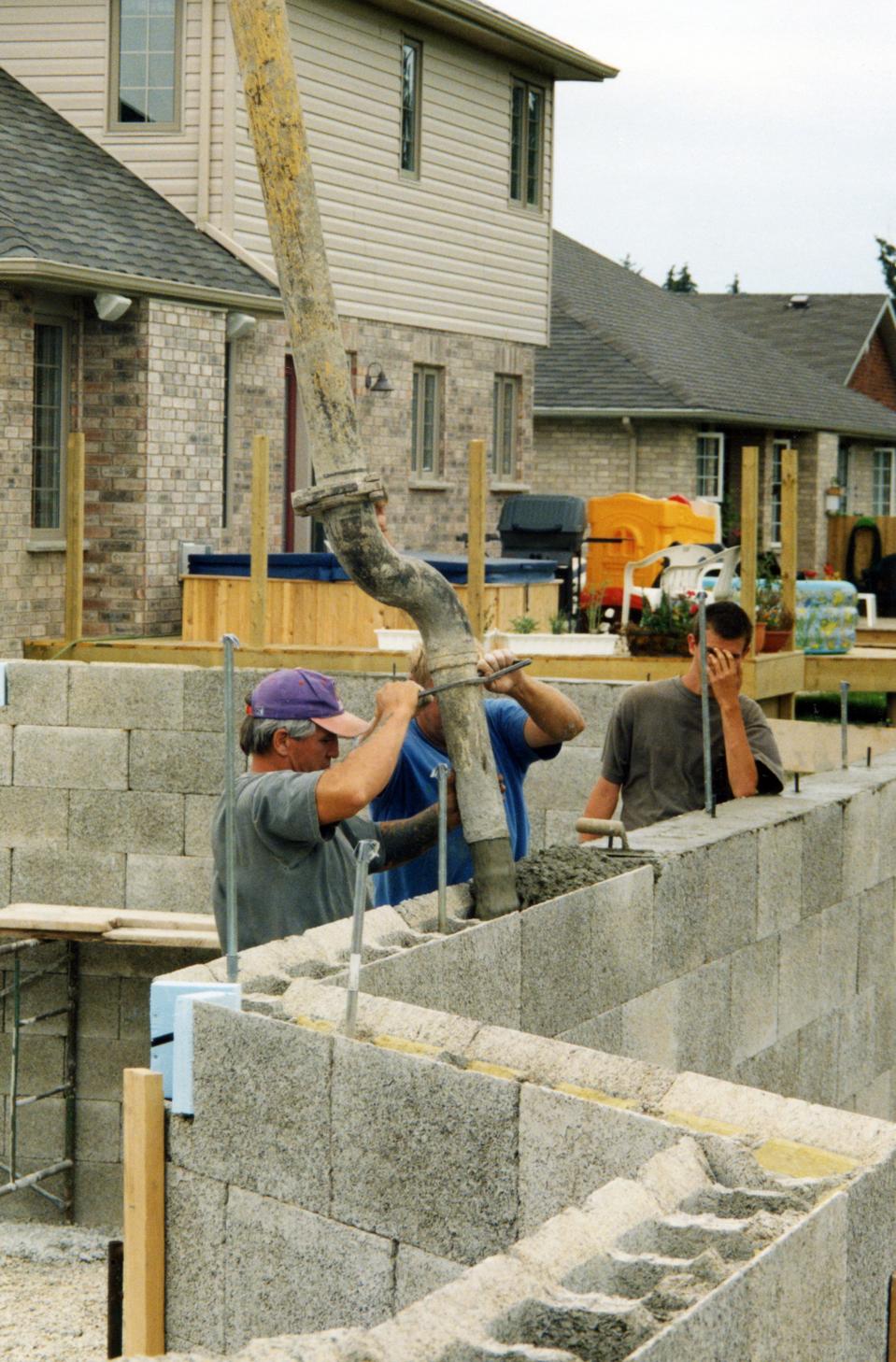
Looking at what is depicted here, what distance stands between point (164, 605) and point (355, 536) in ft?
35.8

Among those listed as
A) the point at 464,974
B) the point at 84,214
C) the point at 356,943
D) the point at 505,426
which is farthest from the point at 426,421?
the point at 356,943

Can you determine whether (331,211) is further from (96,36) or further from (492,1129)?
(492,1129)

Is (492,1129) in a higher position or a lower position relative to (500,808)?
lower

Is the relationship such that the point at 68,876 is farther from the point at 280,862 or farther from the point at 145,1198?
the point at 145,1198

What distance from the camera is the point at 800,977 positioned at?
734cm

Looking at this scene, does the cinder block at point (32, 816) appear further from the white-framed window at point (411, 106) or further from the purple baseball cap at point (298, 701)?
the white-framed window at point (411, 106)

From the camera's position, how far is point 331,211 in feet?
63.7

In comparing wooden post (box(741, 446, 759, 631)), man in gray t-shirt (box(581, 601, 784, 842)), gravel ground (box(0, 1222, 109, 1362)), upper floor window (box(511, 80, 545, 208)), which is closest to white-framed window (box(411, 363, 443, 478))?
upper floor window (box(511, 80, 545, 208))

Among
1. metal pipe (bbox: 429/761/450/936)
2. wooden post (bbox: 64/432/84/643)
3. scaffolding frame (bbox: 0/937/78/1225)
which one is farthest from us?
wooden post (bbox: 64/432/84/643)

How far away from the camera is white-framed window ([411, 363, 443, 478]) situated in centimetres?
2120

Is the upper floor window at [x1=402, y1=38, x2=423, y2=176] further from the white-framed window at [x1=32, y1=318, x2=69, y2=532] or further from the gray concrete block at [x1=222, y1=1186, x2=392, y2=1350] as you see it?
the gray concrete block at [x1=222, y1=1186, x2=392, y2=1350]

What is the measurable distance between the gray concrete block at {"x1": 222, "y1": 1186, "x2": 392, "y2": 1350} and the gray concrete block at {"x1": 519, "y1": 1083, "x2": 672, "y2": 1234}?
398mm

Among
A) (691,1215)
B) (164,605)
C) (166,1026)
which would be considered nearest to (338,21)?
(164,605)

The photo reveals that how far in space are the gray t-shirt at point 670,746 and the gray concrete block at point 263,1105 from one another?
131 inches
